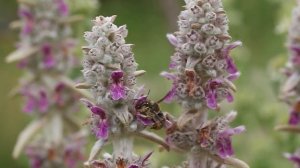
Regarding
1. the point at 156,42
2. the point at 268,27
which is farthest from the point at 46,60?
the point at 156,42

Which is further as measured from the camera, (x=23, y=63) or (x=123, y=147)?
(x=23, y=63)

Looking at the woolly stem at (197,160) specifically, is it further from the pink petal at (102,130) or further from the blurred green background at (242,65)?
the blurred green background at (242,65)

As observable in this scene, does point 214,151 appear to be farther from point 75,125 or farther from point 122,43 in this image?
point 75,125

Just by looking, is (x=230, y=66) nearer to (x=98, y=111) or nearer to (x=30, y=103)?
(x=98, y=111)

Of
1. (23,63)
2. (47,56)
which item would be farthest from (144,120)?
(23,63)

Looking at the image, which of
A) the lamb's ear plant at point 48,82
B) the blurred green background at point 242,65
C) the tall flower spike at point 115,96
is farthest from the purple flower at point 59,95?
the tall flower spike at point 115,96

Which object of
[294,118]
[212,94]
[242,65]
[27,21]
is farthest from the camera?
[242,65]
